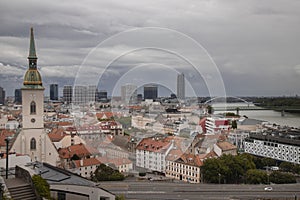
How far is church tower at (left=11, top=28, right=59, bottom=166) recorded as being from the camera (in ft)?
19.5

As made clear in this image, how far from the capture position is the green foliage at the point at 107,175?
6.08 m

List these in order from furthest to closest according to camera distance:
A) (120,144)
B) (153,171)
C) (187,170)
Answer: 1. (120,144)
2. (153,171)
3. (187,170)

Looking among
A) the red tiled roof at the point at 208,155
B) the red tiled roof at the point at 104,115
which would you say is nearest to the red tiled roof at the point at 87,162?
the red tiled roof at the point at 208,155

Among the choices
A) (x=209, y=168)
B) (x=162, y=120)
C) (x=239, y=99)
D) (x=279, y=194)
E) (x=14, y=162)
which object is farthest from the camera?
(x=239, y=99)

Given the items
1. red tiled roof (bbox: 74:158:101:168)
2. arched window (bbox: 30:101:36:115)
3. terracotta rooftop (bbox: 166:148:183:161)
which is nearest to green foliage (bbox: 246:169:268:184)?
terracotta rooftop (bbox: 166:148:183:161)

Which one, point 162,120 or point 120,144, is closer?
point 120,144

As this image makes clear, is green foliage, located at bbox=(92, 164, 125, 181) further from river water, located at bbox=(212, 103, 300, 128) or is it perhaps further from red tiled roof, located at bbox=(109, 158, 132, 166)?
river water, located at bbox=(212, 103, 300, 128)

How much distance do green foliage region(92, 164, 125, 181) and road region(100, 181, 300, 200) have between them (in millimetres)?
332

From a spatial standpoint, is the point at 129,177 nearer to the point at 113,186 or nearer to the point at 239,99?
the point at 113,186

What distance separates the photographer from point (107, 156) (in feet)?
25.2

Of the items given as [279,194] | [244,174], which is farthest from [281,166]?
[279,194]

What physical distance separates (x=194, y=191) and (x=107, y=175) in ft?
5.80

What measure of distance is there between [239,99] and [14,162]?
28.1 metres

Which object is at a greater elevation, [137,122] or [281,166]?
[137,122]
